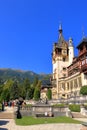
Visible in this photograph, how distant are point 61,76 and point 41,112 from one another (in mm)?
61046

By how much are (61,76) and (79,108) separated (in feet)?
176

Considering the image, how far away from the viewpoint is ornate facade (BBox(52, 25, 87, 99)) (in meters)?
73.0

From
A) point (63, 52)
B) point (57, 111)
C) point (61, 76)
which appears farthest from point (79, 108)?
point (63, 52)

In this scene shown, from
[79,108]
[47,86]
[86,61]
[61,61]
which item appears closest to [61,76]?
[61,61]

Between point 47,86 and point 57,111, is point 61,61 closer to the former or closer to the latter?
point 47,86

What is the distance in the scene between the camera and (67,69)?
9638 cm

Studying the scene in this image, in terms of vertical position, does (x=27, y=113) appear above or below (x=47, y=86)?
below

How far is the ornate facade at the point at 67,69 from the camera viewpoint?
73.0 m

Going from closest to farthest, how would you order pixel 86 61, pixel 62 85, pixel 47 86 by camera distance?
1. pixel 86 61
2. pixel 62 85
3. pixel 47 86

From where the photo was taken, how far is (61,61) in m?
102

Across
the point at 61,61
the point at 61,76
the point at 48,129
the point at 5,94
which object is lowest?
the point at 48,129

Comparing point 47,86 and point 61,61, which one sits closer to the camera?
point 61,61

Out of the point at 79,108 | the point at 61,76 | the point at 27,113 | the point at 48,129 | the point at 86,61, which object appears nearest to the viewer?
the point at 48,129

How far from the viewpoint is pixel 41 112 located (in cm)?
3738
